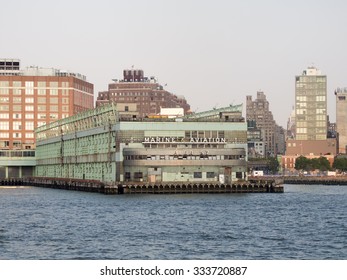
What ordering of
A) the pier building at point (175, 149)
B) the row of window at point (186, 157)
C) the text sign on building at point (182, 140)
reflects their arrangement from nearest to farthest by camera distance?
the row of window at point (186, 157)
the text sign on building at point (182, 140)
the pier building at point (175, 149)

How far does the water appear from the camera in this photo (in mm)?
55844

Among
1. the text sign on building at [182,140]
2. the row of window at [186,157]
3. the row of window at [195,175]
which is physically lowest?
the row of window at [195,175]

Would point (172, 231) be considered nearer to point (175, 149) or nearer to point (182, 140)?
point (175, 149)

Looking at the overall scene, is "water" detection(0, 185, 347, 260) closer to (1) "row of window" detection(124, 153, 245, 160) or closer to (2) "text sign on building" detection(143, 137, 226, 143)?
(1) "row of window" detection(124, 153, 245, 160)

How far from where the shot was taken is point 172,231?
7069 centimetres

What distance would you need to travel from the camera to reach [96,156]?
161m

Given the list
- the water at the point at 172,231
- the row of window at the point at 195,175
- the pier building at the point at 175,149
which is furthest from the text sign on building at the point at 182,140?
the water at the point at 172,231

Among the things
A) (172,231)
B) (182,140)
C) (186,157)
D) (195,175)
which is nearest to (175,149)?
(182,140)

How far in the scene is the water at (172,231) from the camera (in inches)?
2199

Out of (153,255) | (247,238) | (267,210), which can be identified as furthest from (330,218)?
(153,255)

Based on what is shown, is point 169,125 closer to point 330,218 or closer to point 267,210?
point 267,210

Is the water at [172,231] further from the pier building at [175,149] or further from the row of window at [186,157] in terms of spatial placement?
the pier building at [175,149]

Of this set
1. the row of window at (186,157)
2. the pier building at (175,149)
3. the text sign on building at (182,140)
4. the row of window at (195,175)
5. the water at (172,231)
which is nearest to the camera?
the water at (172,231)

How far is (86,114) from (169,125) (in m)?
34.2
